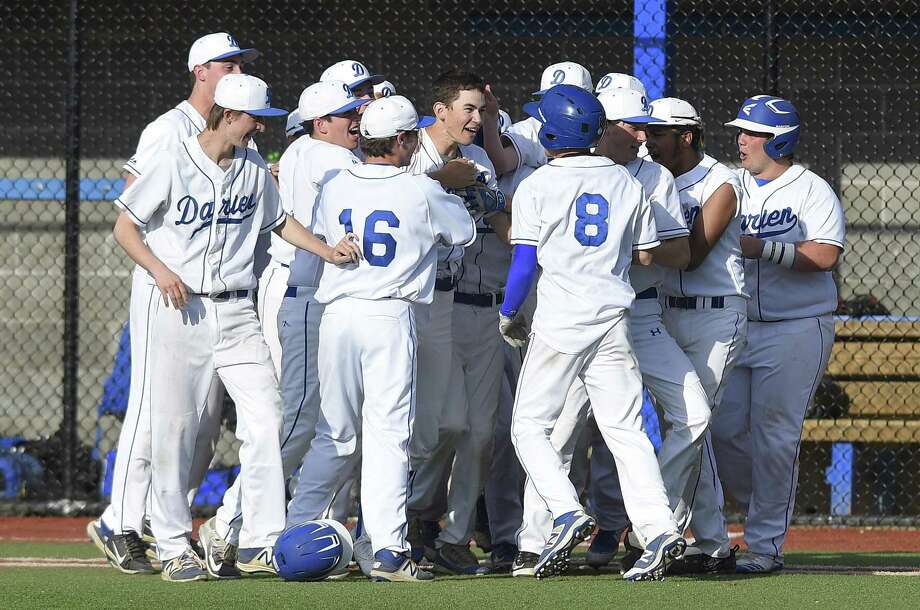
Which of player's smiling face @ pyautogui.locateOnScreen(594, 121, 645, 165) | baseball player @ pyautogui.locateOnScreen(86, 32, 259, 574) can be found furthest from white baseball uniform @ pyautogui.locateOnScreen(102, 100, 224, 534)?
player's smiling face @ pyautogui.locateOnScreen(594, 121, 645, 165)

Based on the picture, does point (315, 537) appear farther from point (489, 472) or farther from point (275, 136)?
point (275, 136)

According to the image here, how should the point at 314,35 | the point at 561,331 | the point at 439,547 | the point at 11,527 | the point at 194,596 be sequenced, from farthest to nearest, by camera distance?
the point at 314,35
the point at 11,527
the point at 439,547
the point at 561,331
the point at 194,596

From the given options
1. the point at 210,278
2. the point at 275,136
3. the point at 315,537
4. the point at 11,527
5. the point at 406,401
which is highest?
the point at 275,136

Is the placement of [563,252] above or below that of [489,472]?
above

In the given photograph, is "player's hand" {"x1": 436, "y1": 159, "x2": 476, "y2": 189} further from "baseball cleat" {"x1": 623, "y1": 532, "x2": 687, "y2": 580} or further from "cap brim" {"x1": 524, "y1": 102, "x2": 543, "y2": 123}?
"baseball cleat" {"x1": 623, "y1": 532, "x2": 687, "y2": 580}

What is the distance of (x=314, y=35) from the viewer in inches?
360

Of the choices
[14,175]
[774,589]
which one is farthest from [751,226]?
[14,175]

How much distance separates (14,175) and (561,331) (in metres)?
5.55

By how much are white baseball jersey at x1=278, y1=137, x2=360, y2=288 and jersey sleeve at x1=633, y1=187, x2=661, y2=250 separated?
1158 mm

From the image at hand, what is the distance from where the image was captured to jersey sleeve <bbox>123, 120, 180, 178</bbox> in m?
5.05

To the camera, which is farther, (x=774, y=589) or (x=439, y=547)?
(x=439, y=547)

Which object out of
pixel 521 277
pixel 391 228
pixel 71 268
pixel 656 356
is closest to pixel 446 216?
pixel 391 228

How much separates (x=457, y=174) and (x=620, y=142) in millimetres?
631

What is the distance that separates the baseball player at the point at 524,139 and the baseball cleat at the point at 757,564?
184cm
